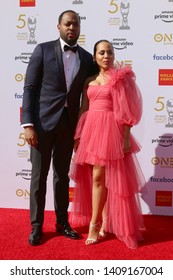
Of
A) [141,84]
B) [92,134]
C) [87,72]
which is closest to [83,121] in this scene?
[92,134]

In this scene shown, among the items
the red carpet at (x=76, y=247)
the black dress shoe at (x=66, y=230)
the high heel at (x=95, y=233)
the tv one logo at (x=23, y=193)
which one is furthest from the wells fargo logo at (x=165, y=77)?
the tv one logo at (x=23, y=193)

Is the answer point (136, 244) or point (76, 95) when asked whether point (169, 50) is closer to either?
point (76, 95)

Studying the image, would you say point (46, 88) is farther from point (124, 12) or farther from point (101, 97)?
point (124, 12)

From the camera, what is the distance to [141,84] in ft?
11.5

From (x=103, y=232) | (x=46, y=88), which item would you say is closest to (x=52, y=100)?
(x=46, y=88)

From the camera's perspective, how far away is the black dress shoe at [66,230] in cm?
298

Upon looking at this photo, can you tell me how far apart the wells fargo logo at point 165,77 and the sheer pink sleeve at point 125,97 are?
0.76 meters

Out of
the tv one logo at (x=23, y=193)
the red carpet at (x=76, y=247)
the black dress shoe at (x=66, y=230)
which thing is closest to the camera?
the red carpet at (x=76, y=247)

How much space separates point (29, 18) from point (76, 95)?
1.20 metres

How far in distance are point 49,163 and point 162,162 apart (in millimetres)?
1246

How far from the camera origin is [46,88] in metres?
2.79

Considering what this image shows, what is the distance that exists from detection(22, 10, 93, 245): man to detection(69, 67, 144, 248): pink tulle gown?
130mm

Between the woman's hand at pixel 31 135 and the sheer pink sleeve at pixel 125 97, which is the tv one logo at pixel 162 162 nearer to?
the sheer pink sleeve at pixel 125 97

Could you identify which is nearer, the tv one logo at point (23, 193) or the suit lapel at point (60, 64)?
the suit lapel at point (60, 64)
